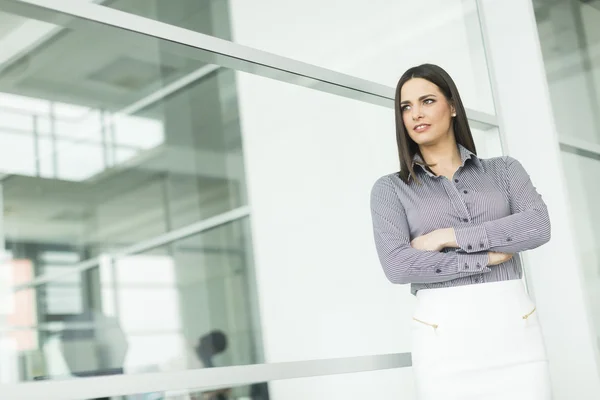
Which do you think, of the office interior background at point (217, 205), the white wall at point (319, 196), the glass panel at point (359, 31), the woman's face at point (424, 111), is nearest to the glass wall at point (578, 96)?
the office interior background at point (217, 205)

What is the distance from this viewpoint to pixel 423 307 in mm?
2164

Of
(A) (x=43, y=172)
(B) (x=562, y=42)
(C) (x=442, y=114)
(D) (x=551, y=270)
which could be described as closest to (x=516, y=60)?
(B) (x=562, y=42)

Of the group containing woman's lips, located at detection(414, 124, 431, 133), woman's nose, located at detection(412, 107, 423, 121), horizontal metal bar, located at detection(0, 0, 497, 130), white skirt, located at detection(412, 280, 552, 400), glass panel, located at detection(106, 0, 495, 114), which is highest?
glass panel, located at detection(106, 0, 495, 114)

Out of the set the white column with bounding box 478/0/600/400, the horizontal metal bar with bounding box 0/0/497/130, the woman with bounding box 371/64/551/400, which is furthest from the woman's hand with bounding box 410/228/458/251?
the white column with bounding box 478/0/600/400

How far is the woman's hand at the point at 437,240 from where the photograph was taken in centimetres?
220

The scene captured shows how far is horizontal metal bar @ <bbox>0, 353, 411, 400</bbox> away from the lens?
5.81 ft

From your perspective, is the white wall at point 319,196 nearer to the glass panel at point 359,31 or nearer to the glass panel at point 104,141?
the glass panel at point 359,31

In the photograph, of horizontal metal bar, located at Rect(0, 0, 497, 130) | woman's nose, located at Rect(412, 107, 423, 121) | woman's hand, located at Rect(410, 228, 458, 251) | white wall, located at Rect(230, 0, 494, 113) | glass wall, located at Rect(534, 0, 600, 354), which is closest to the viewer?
horizontal metal bar, located at Rect(0, 0, 497, 130)

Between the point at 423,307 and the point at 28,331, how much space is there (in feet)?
3.41

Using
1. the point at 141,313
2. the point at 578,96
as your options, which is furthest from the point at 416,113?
the point at 578,96

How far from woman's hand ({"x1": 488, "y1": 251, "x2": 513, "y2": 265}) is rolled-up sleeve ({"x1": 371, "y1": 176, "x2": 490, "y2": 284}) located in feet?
0.06

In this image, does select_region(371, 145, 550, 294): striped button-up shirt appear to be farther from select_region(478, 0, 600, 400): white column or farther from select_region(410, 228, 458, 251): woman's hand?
select_region(478, 0, 600, 400): white column

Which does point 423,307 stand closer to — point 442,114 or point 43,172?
point 442,114

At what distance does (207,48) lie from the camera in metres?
2.43
